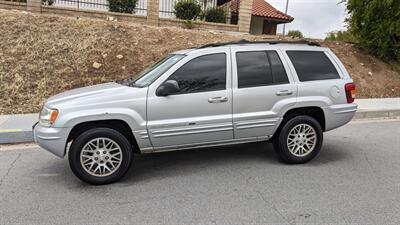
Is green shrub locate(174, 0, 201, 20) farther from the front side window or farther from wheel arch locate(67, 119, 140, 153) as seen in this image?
wheel arch locate(67, 119, 140, 153)

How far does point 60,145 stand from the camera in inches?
191

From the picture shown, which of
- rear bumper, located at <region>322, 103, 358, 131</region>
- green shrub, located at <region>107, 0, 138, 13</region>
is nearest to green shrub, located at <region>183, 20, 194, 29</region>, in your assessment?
green shrub, located at <region>107, 0, 138, 13</region>

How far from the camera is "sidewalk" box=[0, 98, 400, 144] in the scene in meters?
7.18

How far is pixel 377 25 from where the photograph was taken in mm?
13859

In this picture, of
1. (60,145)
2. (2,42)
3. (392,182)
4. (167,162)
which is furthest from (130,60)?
(392,182)

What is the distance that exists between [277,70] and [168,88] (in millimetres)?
1719

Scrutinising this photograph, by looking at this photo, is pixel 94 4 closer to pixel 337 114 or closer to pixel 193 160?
pixel 193 160

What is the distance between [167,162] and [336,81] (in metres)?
2.86

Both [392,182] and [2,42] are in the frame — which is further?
[2,42]

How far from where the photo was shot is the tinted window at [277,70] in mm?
5641

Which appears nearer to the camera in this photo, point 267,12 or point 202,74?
point 202,74

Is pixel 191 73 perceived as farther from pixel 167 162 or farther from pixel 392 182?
pixel 392 182

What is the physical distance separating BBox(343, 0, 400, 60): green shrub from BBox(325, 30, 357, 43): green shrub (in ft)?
3.04

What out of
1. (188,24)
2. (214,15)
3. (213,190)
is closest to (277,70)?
(213,190)
